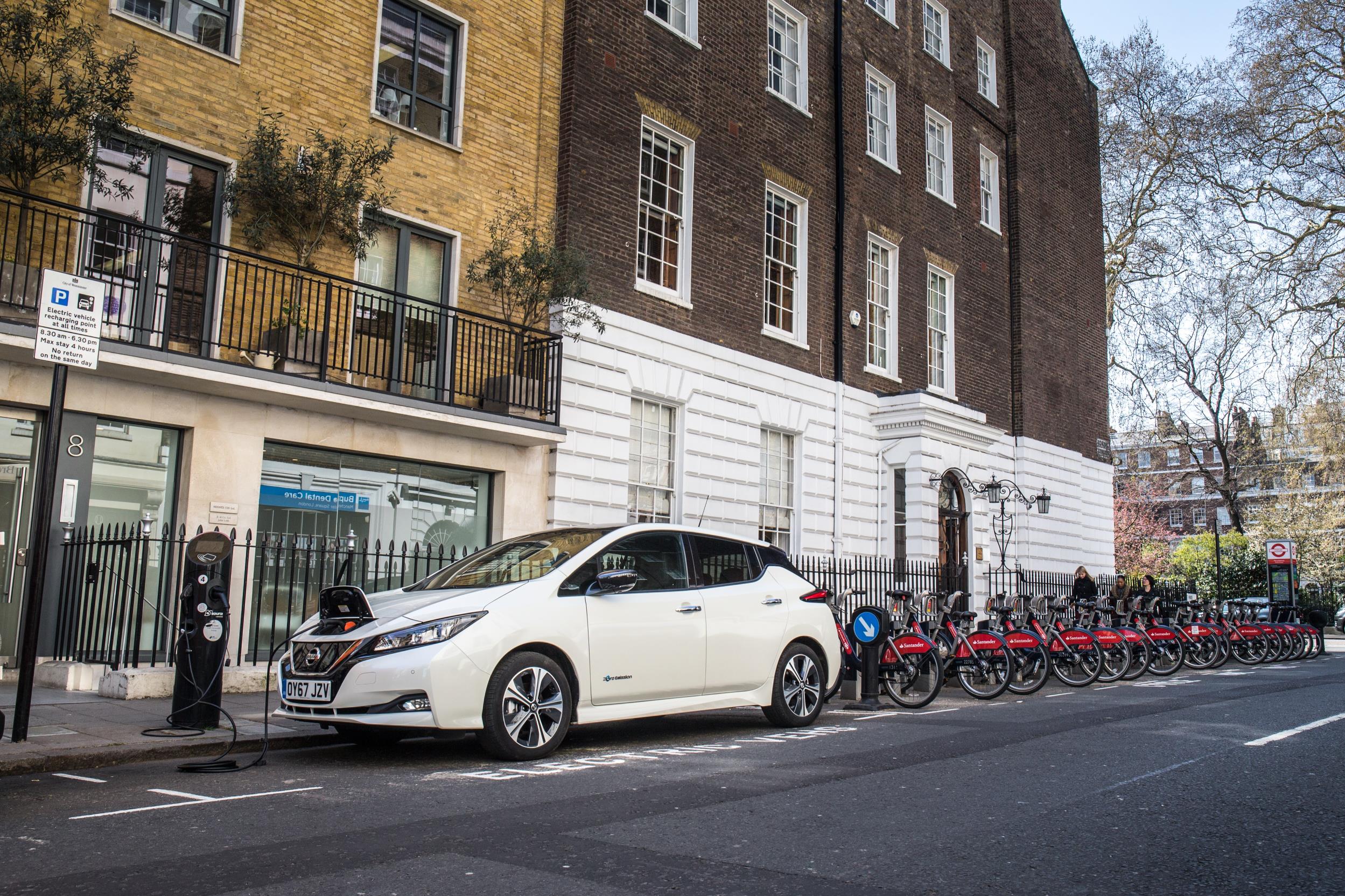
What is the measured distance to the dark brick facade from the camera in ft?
56.6

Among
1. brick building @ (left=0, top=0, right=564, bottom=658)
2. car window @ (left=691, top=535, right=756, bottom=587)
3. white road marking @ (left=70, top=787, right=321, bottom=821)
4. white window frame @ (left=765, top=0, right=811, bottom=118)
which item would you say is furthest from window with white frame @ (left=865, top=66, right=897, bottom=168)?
white road marking @ (left=70, top=787, right=321, bottom=821)

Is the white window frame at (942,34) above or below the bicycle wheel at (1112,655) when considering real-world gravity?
above

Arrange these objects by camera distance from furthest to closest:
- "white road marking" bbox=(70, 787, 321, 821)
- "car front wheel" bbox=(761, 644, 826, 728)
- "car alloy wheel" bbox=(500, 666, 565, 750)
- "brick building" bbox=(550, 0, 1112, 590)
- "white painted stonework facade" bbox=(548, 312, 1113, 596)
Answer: "brick building" bbox=(550, 0, 1112, 590), "white painted stonework facade" bbox=(548, 312, 1113, 596), "car front wheel" bbox=(761, 644, 826, 728), "car alloy wheel" bbox=(500, 666, 565, 750), "white road marking" bbox=(70, 787, 321, 821)

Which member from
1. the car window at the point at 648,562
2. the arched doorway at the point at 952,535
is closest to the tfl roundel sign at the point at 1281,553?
the arched doorway at the point at 952,535

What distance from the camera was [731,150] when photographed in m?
19.4

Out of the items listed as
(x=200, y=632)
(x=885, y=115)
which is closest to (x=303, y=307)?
(x=200, y=632)

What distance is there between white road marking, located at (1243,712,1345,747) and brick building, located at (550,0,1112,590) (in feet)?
30.4

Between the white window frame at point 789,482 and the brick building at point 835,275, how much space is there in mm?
40

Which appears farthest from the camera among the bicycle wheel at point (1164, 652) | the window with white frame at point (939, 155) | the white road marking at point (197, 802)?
the window with white frame at point (939, 155)

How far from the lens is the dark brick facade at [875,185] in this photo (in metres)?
17.2

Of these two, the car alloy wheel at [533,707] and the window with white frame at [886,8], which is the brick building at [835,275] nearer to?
the window with white frame at [886,8]

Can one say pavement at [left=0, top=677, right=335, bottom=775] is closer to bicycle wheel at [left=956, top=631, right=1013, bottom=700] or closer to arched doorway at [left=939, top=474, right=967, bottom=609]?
bicycle wheel at [left=956, top=631, right=1013, bottom=700]

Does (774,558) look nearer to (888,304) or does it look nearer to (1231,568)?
(888,304)

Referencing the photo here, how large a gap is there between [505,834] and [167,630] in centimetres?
816
